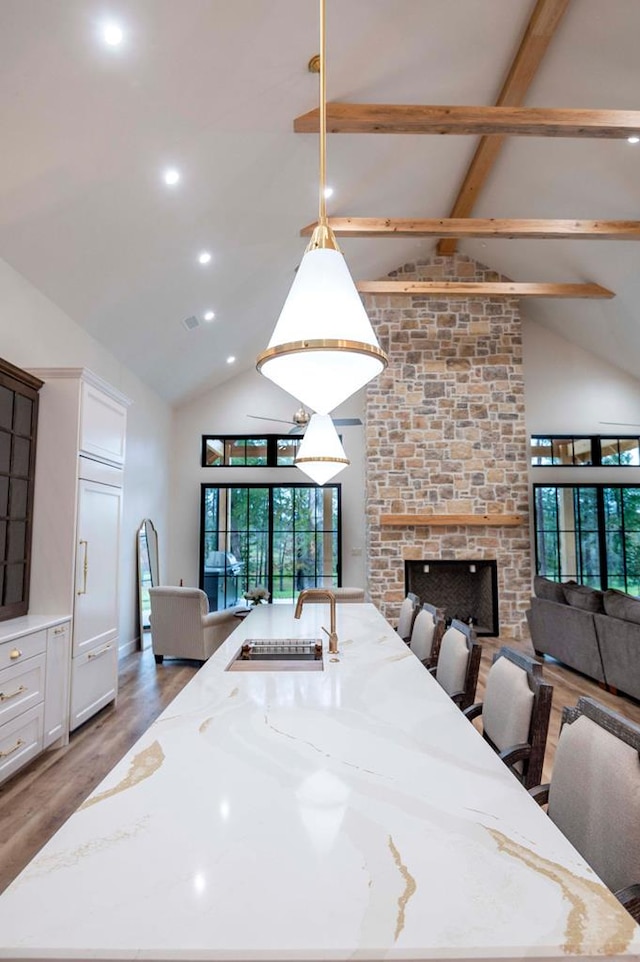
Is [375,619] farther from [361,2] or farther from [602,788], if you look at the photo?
[361,2]

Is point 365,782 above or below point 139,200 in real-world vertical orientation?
below

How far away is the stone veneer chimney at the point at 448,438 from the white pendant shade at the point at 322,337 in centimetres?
603

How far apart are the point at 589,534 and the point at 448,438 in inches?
96.8

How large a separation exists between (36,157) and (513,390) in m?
6.47

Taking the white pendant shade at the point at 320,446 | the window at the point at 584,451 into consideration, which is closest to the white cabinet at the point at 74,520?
the white pendant shade at the point at 320,446

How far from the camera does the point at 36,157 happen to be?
3213 mm

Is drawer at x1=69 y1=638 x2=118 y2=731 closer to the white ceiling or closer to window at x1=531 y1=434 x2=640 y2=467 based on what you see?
the white ceiling

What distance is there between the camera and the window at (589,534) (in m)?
7.80

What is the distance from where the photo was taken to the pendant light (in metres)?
1.60

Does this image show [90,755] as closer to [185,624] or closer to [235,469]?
[185,624]

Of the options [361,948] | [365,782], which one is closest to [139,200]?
[365,782]

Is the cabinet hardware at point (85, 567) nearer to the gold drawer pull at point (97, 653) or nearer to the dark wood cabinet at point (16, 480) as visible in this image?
the dark wood cabinet at point (16, 480)

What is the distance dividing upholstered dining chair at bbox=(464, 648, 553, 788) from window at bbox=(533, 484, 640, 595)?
6211 mm

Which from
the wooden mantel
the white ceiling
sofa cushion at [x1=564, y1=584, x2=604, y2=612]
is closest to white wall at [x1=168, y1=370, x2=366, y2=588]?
the wooden mantel
